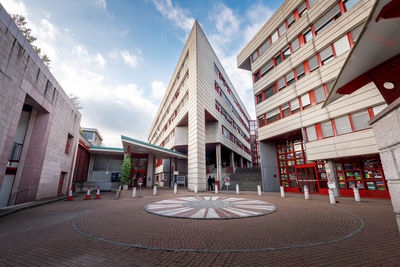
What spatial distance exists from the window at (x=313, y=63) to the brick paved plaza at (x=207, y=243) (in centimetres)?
1370

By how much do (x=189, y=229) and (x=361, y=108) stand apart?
14788mm

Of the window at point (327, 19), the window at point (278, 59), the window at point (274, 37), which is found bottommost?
the window at point (278, 59)

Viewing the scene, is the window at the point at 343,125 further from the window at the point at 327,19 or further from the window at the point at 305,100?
the window at the point at 327,19

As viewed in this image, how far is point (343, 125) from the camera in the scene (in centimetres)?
1315

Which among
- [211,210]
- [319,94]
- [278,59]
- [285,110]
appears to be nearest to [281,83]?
[278,59]

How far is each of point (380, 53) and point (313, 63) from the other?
15760mm

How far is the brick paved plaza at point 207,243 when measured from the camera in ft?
10.7

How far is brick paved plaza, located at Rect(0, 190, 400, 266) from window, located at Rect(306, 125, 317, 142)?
9.86 metres

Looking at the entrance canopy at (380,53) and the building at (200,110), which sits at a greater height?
the building at (200,110)

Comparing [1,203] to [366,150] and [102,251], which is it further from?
[366,150]

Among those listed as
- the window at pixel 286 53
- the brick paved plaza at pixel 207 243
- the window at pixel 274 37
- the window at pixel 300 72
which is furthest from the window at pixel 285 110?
the brick paved plaza at pixel 207 243

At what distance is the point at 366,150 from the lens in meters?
11.6

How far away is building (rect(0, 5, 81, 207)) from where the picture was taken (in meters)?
8.46

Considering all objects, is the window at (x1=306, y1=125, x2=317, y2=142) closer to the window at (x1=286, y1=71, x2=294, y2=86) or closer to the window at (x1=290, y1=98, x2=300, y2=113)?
the window at (x1=290, y1=98, x2=300, y2=113)
